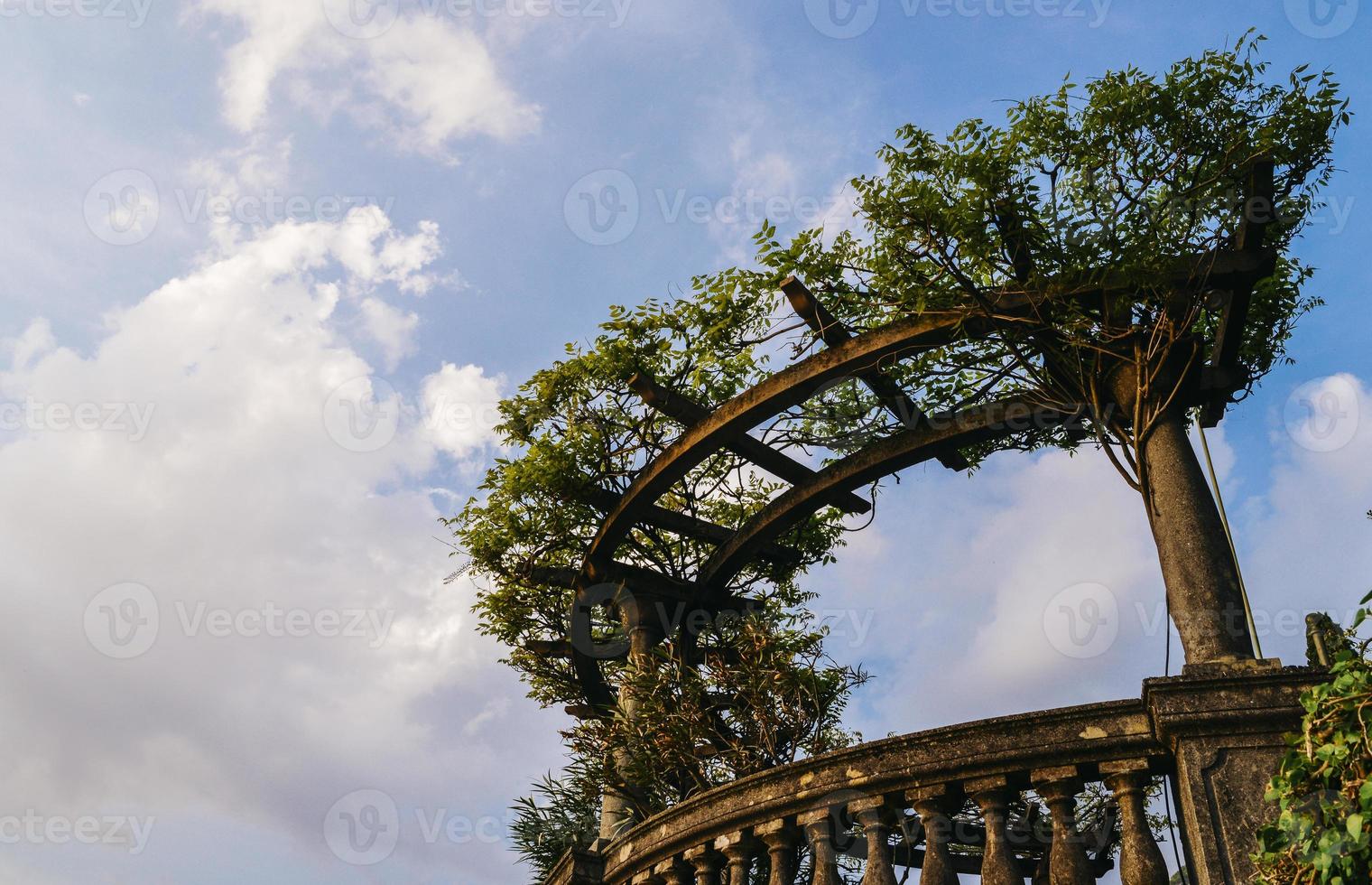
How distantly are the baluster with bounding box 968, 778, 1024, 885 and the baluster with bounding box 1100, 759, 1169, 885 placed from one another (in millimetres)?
496

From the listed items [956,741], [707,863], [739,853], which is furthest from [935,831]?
[707,863]

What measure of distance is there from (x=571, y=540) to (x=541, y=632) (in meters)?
1.59

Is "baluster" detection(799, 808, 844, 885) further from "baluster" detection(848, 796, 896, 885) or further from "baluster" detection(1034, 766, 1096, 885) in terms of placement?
"baluster" detection(1034, 766, 1096, 885)

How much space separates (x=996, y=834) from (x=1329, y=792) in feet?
5.36

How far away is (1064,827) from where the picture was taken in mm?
5082

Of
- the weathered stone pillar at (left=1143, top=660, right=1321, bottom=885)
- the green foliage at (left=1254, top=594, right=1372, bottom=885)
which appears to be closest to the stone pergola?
the weathered stone pillar at (left=1143, top=660, right=1321, bottom=885)

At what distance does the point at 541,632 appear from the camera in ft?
38.2

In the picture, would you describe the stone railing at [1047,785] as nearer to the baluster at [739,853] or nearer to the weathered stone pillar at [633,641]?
the baluster at [739,853]

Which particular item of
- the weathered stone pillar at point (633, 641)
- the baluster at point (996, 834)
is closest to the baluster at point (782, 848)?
the baluster at point (996, 834)

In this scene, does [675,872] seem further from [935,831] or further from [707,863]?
[935,831]

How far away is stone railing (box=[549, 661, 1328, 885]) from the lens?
4.89 m

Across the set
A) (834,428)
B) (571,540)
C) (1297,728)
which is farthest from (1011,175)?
(571,540)

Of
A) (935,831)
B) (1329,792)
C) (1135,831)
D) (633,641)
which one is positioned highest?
(633,641)

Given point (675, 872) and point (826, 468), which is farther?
point (826, 468)
